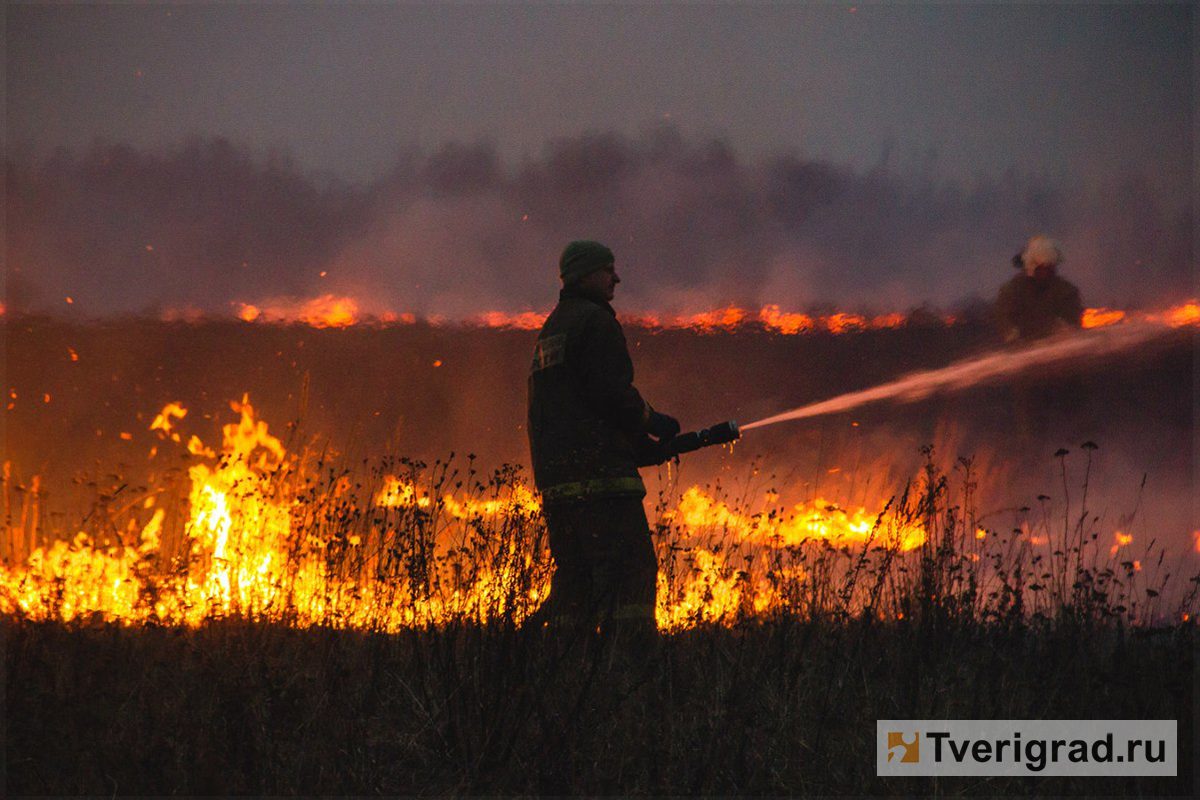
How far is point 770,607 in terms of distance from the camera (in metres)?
5.78

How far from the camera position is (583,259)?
18.5ft

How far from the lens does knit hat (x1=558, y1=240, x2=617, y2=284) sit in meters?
5.63

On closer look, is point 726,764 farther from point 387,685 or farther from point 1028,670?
point 1028,670

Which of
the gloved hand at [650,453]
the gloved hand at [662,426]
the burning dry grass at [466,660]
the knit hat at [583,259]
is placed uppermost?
the knit hat at [583,259]

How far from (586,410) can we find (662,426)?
43 cm

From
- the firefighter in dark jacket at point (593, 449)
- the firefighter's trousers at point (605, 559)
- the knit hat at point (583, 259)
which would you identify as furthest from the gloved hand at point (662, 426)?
the knit hat at point (583, 259)

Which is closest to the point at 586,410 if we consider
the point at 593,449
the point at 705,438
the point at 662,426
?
the point at 593,449

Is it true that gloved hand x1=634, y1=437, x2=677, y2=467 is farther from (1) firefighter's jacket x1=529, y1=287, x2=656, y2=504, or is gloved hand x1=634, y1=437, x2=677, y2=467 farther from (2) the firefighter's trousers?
(2) the firefighter's trousers

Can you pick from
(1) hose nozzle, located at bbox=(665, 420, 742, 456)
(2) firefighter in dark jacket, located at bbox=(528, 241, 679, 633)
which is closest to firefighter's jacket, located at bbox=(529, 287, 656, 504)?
(2) firefighter in dark jacket, located at bbox=(528, 241, 679, 633)

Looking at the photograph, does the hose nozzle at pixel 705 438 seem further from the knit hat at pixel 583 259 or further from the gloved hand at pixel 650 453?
the knit hat at pixel 583 259

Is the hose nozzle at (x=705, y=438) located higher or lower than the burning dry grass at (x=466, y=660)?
higher

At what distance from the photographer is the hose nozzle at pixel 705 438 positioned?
5336mm

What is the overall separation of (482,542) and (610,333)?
1523 mm

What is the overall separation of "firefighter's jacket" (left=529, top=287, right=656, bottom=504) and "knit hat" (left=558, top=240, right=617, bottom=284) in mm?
95
